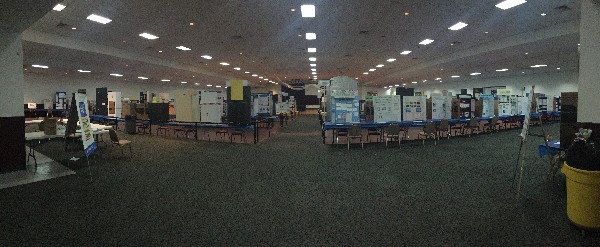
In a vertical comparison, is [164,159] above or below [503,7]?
below

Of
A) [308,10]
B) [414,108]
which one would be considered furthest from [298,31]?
[414,108]

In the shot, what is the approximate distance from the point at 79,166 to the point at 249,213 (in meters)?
4.56

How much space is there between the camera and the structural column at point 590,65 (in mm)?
3371

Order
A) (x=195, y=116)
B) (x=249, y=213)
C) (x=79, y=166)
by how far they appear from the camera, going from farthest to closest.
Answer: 1. (x=195, y=116)
2. (x=79, y=166)
3. (x=249, y=213)

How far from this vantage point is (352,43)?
10.2 meters

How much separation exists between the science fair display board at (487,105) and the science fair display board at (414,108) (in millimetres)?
3681

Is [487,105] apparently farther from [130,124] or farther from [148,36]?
[130,124]

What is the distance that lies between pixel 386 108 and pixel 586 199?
6105 mm

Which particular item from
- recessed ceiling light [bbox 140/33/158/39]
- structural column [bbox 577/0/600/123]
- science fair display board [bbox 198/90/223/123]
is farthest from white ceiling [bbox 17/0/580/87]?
structural column [bbox 577/0/600/123]

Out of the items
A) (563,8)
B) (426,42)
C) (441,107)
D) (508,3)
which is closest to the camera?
(508,3)

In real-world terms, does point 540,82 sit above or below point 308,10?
below

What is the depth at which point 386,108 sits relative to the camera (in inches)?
337

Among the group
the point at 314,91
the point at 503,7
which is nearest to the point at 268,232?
the point at 503,7

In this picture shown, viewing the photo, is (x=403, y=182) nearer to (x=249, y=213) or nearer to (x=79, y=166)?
(x=249, y=213)
